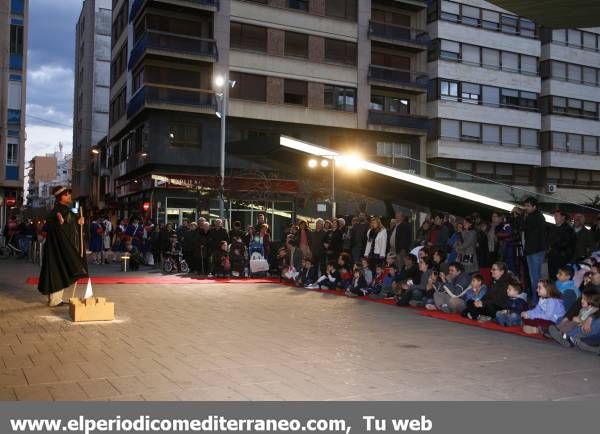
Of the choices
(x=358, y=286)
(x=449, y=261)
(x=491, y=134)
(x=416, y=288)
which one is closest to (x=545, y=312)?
(x=416, y=288)

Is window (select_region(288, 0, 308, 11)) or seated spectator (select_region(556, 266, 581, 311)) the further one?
window (select_region(288, 0, 308, 11))

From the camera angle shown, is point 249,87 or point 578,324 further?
point 249,87

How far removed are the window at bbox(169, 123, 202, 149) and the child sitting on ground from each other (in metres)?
27.8

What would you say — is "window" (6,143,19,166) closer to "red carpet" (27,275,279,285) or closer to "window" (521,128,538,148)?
"red carpet" (27,275,279,285)

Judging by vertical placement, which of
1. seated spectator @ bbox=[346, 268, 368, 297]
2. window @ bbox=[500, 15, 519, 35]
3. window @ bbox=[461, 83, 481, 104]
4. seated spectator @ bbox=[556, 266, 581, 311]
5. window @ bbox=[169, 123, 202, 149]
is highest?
window @ bbox=[500, 15, 519, 35]

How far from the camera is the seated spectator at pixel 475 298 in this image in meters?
10.7

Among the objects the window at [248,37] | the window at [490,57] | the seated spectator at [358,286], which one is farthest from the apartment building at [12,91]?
the seated spectator at [358,286]

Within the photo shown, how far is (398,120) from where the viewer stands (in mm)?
40969

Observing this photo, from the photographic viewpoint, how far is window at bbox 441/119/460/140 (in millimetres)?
42969

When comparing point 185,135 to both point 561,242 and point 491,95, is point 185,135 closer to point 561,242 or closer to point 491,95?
point 491,95

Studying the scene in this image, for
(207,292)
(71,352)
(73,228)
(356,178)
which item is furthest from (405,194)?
(71,352)

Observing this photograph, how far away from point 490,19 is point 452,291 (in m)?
38.4

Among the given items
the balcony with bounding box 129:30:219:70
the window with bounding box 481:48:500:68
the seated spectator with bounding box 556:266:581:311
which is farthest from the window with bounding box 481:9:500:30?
the seated spectator with bounding box 556:266:581:311

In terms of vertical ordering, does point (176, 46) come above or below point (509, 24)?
below
